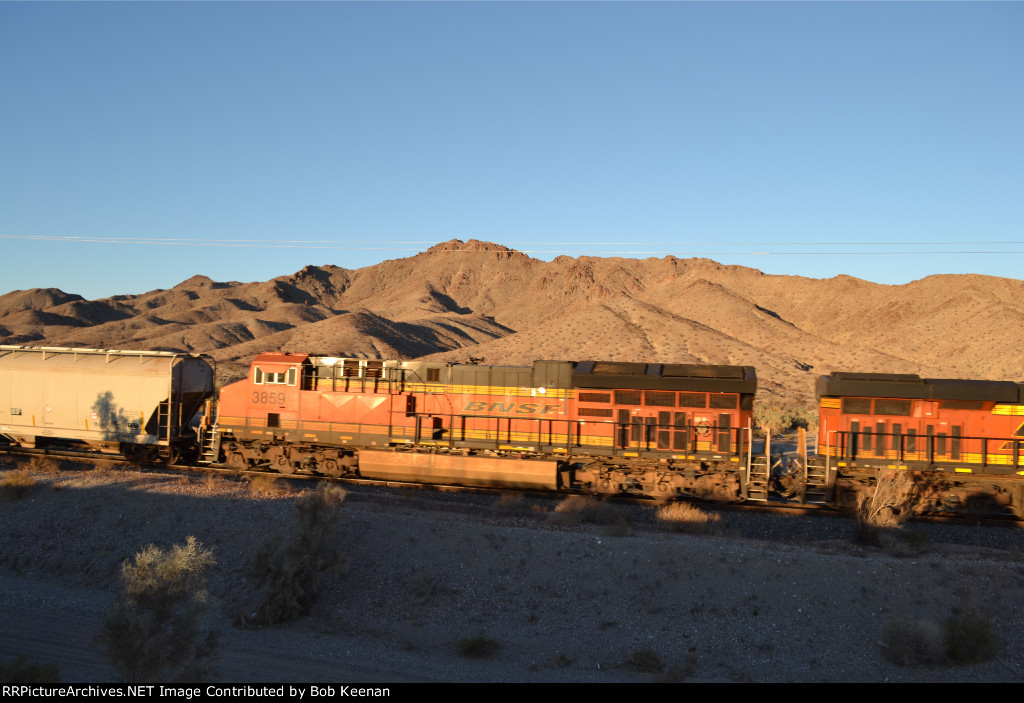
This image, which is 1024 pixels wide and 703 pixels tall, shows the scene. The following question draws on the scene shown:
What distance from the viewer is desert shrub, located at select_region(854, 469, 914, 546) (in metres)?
14.7

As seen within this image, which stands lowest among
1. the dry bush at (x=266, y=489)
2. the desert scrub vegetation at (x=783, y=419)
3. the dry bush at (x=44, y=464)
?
the dry bush at (x=44, y=464)

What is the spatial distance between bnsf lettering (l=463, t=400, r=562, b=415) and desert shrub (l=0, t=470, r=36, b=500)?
37.0ft

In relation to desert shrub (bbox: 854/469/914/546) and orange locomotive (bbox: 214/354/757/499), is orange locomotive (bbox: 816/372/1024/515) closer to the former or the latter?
desert shrub (bbox: 854/469/914/546)

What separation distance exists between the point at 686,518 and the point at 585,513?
7.79 ft

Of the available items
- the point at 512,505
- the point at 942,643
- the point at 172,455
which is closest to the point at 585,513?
the point at 512,505

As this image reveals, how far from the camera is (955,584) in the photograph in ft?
38.4

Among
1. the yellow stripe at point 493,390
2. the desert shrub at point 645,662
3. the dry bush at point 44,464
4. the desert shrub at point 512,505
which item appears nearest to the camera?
the desert shrub at point 645,662

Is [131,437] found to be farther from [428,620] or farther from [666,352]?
[666,352]

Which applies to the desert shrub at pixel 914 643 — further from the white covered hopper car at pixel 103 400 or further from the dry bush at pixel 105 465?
the dry bush at pixel 105 465

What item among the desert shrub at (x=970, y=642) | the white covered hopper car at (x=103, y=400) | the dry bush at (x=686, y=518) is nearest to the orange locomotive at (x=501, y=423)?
the white covered hopper car at (x=103, y=400)

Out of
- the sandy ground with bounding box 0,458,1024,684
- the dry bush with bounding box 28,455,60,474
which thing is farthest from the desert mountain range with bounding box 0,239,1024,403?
the sandy ground with bounding box 0,458,1024,684

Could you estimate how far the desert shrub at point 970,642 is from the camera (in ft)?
32.3

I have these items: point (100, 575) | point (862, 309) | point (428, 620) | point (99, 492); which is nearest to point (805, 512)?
point (428, 620)

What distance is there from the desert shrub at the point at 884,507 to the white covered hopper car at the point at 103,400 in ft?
64.5
